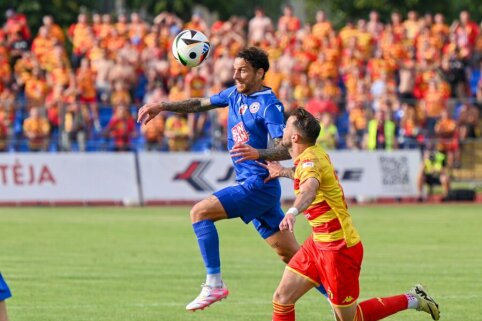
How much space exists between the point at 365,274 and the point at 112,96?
1604 centimetres

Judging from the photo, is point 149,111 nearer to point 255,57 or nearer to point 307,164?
point 255,57

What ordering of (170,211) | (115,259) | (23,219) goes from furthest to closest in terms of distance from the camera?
Answer: (170,211) < (23,219) < (115,259)

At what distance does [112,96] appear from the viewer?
30.0m

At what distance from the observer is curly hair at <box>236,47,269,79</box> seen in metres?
11.1

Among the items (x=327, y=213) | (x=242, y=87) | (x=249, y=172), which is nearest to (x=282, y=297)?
(x=327, y=213)

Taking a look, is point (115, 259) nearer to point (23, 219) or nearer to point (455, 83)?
point (23, 219)

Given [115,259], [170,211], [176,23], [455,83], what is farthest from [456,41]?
[115,259]

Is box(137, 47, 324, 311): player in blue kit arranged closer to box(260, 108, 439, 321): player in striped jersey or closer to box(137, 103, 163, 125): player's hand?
box(137, 103, 163, 125): player's hand

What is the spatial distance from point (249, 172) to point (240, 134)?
369 mm

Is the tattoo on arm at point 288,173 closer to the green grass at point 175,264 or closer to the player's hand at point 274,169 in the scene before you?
the player's hand at point 274,169

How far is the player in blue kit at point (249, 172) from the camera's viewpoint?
35.9 ft

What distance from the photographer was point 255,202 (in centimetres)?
1117

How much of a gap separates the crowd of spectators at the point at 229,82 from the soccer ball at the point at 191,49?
15350 millimetres

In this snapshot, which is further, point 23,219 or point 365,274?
point 23,219
